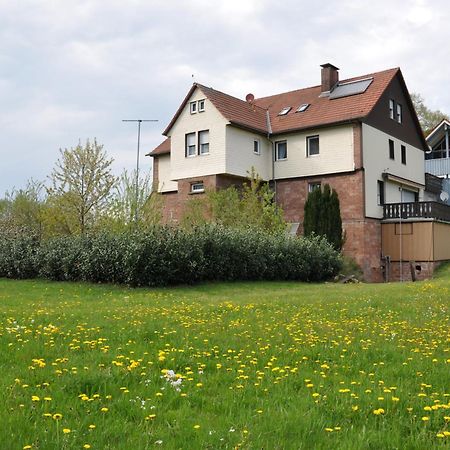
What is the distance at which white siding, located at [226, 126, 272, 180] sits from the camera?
99.0ft

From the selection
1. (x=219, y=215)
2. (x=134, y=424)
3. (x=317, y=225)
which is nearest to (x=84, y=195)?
(x=219, y=215)

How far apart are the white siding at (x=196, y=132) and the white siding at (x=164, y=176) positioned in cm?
258

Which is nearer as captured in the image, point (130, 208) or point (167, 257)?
point (167, 257)

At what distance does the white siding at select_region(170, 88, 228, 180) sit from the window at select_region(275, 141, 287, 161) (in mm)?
4158

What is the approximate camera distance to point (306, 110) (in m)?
Result: 32.6

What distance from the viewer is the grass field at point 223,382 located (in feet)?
12.2

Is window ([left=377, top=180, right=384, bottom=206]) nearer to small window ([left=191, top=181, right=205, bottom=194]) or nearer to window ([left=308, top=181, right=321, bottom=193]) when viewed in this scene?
window ([left=308, top=181, right=321, bottom=193])

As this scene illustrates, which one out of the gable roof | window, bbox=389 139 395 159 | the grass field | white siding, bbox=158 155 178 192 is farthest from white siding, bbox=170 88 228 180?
the grass field

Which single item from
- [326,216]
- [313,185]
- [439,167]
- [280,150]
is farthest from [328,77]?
[439,167]

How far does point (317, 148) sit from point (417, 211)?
6.67 m

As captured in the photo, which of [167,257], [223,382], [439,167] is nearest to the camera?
[223,382]

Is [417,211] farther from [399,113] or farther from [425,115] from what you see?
[425,115]

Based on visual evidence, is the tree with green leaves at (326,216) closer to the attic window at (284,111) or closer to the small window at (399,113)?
the attic window at (284,111)

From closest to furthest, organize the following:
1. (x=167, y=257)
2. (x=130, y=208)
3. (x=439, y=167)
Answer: (x=167, y=257), (x=130, y=208), (x=439, y=167)
